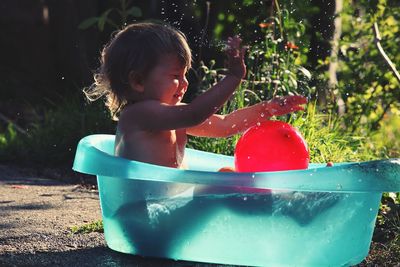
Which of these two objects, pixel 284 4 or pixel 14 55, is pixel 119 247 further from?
pixel 14 55

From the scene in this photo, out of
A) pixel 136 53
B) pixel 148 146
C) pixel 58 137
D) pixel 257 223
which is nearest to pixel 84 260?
pixel 148 146

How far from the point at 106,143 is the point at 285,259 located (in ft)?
3.24

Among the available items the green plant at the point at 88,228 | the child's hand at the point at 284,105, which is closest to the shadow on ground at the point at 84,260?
the green plant at the point at 88,228

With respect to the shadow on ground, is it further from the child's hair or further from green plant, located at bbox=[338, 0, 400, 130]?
green plant, located at bbox=[338, 0, 400, 130]

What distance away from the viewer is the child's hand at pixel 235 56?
109 inches

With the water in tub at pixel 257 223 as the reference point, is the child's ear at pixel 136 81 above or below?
above

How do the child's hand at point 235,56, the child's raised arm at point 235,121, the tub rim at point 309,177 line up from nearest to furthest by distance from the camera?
the tub rim at point 309,177
the child's hand at point 235,56
the child's raised arm at point 235,121

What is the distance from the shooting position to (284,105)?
318 centimetres

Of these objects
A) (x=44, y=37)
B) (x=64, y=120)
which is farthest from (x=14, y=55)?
(x=64, y=120)

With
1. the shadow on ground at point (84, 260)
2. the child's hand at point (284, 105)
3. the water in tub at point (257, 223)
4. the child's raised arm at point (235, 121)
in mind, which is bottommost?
the shadow on ground at point (84, 260)

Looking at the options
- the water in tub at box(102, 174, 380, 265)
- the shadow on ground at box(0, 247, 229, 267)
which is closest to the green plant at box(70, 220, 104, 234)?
the shadow on ground at box(0, 247, 229, 267)

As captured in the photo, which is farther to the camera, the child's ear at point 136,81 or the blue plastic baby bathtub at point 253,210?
the child's ear at point 136,81

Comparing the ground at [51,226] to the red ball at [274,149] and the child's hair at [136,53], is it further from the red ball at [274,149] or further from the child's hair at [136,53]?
the child's hair at [136,53]

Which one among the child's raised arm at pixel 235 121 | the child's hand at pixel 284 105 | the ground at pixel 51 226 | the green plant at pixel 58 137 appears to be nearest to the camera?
the ground at pixel 51 226
